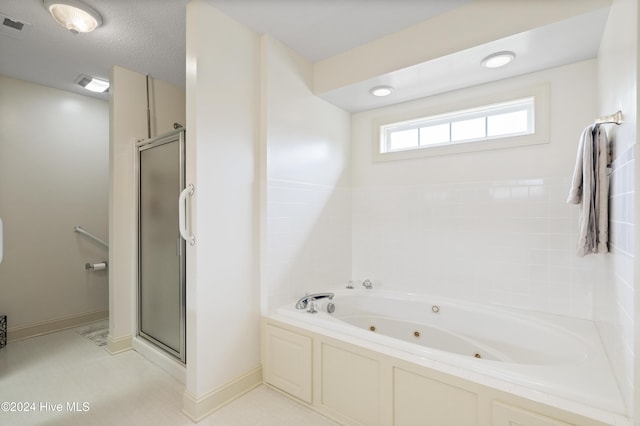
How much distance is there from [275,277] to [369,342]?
835 millimetres

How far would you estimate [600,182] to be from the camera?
140 centimetres

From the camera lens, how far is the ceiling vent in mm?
1970

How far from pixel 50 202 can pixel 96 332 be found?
4.53 ft

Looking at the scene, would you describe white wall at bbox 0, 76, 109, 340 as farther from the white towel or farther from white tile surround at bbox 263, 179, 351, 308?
the white towel

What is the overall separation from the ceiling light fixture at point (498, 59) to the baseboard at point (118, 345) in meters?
3.51

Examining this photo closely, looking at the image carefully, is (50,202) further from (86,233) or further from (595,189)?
(595,189)

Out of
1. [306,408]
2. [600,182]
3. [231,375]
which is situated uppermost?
[600,182]

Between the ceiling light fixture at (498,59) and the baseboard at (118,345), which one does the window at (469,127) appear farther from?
the baseboard at (118,345)

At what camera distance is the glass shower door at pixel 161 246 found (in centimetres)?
226

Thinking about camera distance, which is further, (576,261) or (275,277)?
(275,277)

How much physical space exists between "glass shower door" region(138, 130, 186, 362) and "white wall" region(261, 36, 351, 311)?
0.67m

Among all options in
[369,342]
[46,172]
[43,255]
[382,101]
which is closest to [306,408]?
[369,342]

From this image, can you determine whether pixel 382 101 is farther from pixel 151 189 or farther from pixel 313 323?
pixel 151 189

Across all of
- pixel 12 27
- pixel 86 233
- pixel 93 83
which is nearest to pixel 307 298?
pixel 86 233
